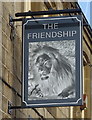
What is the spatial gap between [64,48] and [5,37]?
4.26 feet

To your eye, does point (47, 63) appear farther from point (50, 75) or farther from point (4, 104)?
point (4, 104)

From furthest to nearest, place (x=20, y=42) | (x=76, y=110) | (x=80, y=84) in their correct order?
(x=76, y=110) < (x=20, y=42) < (x=80, y=84)

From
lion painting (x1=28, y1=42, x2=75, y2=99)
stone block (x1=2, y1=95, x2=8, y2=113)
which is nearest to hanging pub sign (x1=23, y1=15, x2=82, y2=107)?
lion painting (x1=28, y1=42, x2=75, y2=99)

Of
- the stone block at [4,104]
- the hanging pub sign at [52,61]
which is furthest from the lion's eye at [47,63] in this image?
the stone block at [4,104]

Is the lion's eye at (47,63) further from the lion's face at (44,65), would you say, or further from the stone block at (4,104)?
the stone block at (4,104)

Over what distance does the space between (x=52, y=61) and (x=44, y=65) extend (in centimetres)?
19

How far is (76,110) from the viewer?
2856cm

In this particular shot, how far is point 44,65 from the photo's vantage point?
681 inches

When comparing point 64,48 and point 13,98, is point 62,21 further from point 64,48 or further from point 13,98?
point 13,98

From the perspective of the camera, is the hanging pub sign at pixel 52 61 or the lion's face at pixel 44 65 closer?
the hanging pub sign at pixel 52 61

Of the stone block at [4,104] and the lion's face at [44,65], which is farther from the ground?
the lion's face at [44,65]

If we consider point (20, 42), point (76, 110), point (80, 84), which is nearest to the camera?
point (80, 84)

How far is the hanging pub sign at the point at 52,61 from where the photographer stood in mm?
17047

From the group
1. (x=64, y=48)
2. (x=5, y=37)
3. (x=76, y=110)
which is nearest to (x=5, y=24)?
(x=5, y=37)
